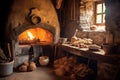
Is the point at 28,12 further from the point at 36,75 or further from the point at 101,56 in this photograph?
the point at 101,56

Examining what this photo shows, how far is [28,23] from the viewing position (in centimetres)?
528

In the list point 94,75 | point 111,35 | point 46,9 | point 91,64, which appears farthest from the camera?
point 46,9

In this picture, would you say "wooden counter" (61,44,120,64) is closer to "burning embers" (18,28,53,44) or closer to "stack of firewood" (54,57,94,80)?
"stack of firewood" (54,57,94,80)

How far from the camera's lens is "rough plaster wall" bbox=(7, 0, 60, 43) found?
5121 millimetres

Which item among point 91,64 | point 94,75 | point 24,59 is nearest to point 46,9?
point 24,59

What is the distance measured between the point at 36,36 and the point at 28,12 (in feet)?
4.05

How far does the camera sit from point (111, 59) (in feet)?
10.6

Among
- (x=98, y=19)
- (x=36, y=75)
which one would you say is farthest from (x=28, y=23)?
(x=98, y=19)

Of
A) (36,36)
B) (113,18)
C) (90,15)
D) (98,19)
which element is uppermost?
(90,15)

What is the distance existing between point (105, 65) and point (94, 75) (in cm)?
69

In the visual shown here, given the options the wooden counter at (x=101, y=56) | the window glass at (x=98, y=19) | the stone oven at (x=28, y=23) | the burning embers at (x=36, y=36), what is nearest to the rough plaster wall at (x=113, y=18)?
the wooden counter at (x=101, y=56)

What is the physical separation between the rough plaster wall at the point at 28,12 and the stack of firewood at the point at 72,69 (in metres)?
1.30

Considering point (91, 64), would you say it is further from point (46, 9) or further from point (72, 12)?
point (46, 9)

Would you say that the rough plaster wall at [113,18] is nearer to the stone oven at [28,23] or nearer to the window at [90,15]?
the window at [90,15]
